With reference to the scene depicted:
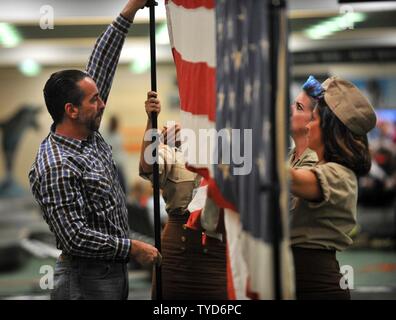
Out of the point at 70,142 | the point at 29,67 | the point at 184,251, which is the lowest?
the point at 184,251

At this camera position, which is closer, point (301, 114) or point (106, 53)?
point (301, 114)

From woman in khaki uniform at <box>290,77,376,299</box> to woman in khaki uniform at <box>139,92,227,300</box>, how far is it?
0.55 metres

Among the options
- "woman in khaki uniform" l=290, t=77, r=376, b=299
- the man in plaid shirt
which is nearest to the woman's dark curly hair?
"woman in khaki uniform" l=290, t=77, r=376, b=299

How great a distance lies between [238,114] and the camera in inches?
90.0

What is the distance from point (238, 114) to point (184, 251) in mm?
1143

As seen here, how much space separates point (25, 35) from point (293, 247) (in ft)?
22.7

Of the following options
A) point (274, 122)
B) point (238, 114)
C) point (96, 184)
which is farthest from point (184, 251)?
point (274, 122)

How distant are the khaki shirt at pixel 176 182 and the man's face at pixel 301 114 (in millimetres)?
537

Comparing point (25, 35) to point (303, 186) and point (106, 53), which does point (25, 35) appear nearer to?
point (106, 53)

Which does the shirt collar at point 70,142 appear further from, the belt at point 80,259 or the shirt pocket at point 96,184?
the belt at point 80,259

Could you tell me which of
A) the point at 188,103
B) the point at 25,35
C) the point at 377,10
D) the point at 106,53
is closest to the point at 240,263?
the point at 188,103

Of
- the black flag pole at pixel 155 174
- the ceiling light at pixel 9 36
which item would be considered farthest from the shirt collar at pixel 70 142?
the ceiling light at pixel 9 36

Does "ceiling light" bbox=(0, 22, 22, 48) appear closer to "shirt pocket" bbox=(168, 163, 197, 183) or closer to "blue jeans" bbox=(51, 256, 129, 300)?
"shirt pocket" bbox=(168, 163, 197, 183)

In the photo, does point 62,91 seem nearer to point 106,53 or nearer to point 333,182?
point 106,53
